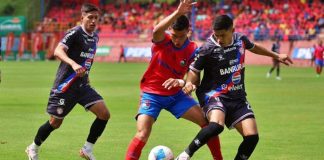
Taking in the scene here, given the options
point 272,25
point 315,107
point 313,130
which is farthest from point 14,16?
point 313,130

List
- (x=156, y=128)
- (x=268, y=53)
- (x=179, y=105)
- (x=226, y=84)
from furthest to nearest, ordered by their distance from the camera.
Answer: (x=156, y=128), (x=268, y=53), (x=179, y=105), (x=226, y=84)

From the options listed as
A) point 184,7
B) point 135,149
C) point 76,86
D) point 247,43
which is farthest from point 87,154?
point 184,7

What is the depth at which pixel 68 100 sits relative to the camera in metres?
11.2

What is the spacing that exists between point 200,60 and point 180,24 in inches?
24.9

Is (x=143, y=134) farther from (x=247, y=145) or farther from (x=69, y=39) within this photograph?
(x=69, y=39)

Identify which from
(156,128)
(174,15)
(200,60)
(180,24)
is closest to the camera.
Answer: (174,15)

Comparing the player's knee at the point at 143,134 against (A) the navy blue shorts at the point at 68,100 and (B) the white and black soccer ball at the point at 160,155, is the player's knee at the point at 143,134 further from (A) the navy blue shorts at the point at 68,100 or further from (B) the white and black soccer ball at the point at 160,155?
(A) the navy blue shorts at the point at 68,100

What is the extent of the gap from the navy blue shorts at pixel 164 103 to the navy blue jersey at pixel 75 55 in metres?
1.47

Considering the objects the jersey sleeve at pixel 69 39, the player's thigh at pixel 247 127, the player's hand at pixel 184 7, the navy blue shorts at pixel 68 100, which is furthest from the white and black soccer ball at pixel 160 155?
the jersey sleeve at pixel 69 39

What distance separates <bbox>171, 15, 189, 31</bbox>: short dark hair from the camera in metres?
9.57

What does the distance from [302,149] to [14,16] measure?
67710 mm

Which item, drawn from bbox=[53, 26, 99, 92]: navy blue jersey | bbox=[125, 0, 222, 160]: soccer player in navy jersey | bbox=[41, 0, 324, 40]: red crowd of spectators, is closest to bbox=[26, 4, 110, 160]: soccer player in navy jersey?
bbox=[53, 26, 99, 92]: navy blue jersey

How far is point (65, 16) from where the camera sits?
7519cm

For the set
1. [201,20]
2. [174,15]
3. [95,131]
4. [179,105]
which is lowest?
[201,20]
